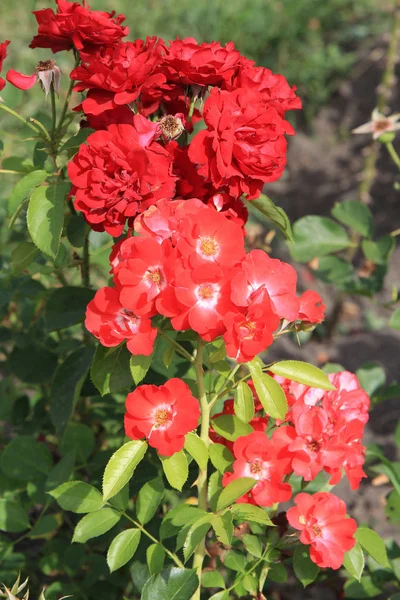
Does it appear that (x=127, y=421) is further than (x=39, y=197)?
No

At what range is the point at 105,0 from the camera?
371cm

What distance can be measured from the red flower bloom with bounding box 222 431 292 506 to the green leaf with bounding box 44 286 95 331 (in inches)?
17.9

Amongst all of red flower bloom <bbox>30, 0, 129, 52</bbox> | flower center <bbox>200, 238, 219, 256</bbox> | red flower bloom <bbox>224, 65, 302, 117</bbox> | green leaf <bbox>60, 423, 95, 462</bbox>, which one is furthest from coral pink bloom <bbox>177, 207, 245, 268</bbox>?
green leaf <bbox>60, 423, 95, 462</bbox>

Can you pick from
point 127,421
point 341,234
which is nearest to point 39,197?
point 127,421

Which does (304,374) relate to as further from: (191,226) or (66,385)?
(66,385)

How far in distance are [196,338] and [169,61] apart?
0.42 meters

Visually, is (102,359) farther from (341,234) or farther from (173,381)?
(341,234)

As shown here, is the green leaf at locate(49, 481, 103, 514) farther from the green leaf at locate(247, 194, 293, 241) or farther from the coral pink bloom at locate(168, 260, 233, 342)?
the green leaf at locate(247, 194, 293, 241)

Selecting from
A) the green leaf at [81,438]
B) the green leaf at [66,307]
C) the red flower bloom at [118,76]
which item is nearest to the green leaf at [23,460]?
the green leaf at [81,438]

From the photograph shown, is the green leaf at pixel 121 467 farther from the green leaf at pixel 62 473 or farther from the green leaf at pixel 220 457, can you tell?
the green leaf at pixel 62 473

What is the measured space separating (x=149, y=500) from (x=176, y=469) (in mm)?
145

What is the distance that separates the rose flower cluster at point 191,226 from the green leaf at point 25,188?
0.12 metres

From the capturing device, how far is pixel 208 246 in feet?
2.92

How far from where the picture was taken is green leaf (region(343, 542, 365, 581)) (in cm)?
105
